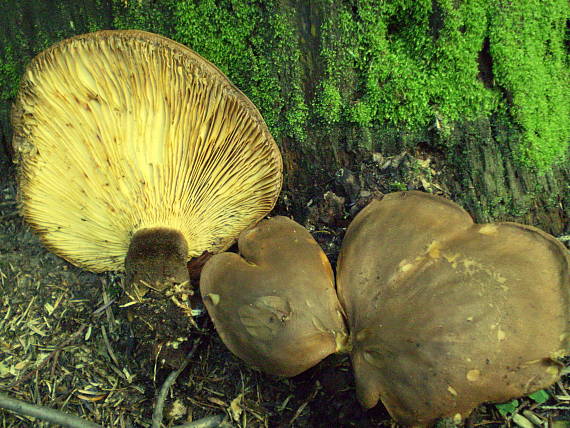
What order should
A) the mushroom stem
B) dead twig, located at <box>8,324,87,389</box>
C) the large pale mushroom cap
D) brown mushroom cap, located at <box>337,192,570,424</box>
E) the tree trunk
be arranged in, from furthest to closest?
dead twig, located at <box>8,324,87,389</box> < the tree trunk < the mushroom stem < the large pale mushroom cap < brown mushroom cap, located at <box>337,192,570,424</box>

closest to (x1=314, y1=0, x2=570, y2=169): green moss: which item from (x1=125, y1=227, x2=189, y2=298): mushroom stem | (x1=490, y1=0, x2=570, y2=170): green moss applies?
(x1=490, y1=0, x2=570, y2=170): green moss

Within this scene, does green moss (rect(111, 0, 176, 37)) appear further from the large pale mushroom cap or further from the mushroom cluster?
the mushroom cluster

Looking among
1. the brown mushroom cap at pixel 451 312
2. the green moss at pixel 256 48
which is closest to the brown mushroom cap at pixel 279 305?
the brown mushroom cap at pixel 451 312

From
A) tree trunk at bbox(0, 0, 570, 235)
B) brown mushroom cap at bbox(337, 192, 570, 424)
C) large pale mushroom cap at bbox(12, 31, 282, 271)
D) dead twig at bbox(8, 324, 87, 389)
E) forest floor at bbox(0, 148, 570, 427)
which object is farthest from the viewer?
dead twig at bbox(8, 324, 87, 389)

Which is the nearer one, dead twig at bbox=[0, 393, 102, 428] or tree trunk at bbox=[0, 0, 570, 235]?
dead twig at bbox=[0, 393, 102, 428]

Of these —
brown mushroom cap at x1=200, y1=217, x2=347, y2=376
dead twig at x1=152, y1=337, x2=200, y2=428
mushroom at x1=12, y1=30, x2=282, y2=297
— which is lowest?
dead twig at x1=152, y1=337, x2=200, y2=428

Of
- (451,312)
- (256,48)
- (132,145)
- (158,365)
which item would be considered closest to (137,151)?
(132,145)

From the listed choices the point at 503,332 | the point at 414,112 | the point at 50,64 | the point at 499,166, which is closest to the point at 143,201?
the point at 50,64

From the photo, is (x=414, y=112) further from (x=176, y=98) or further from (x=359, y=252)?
(x=176, y=98)
